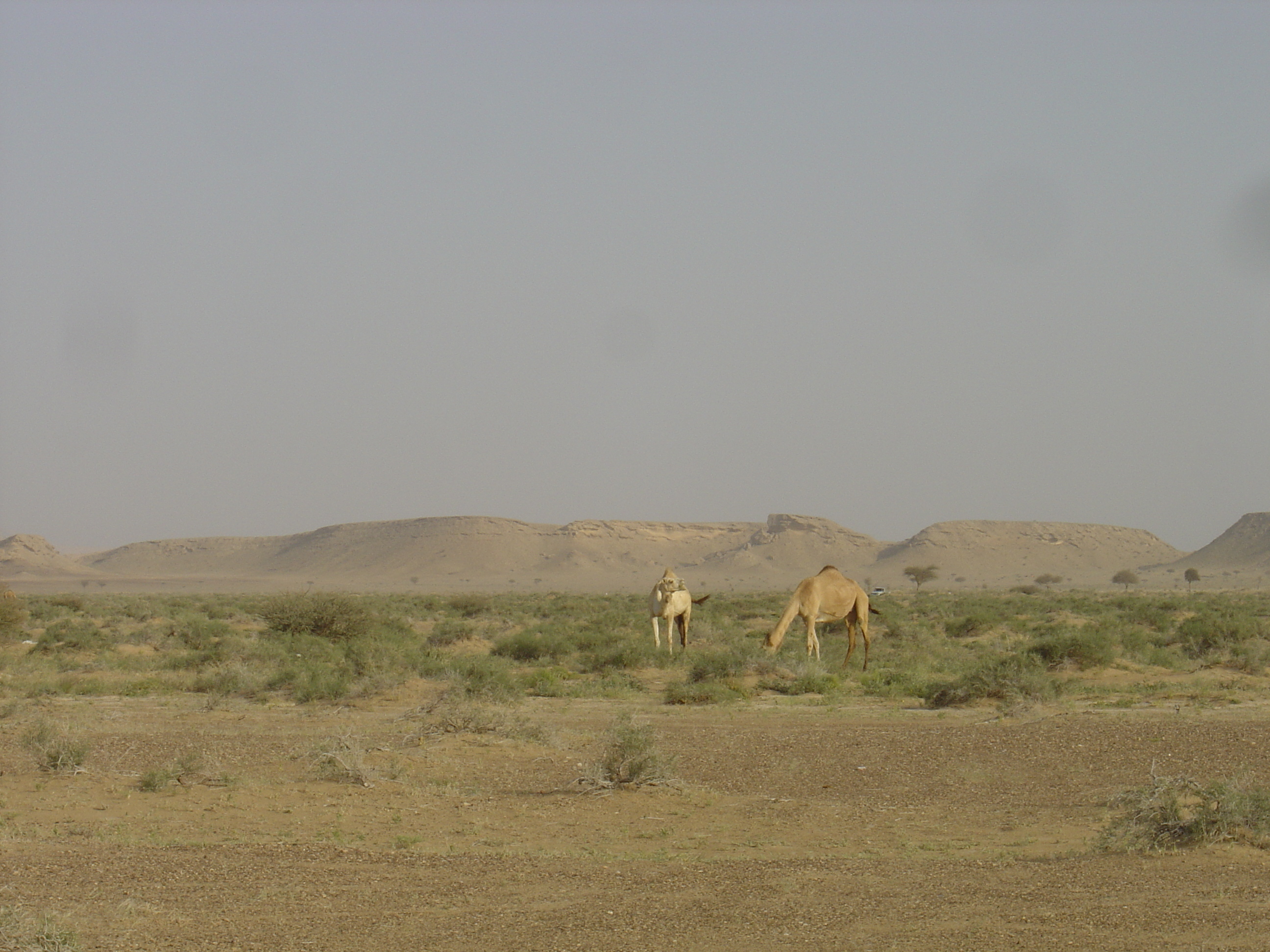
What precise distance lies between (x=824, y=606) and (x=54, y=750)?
11422 millimetres

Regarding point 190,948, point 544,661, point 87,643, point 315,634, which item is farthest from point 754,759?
point 87,643

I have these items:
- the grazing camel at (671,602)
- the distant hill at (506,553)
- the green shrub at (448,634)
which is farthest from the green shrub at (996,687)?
the distant hill at (506,553)

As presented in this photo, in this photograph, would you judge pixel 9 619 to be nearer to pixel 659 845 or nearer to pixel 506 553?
pixel 659 845

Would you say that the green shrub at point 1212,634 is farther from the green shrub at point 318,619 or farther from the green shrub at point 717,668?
the green shrub at point 318,619

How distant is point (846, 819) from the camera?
10742 mm

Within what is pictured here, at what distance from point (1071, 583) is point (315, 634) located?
99.5 meters

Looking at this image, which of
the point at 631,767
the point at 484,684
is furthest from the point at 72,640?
the point at 631,767

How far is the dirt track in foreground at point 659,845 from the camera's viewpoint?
7.27 meters

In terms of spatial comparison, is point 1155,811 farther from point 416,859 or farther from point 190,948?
point 190,948

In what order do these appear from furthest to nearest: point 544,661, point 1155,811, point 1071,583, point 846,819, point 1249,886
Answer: point 1071,583, point 544,661, point 846,819, point 1155,811, point 1249,886

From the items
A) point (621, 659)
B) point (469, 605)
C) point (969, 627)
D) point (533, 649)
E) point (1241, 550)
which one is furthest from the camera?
point (1241, 550)

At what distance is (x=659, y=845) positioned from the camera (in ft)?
32.6

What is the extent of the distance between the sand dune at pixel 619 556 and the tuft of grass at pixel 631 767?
105 meters

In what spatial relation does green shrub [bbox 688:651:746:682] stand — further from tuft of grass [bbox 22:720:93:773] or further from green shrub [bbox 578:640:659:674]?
tuft of grass [bbox 22:720:93:773]
